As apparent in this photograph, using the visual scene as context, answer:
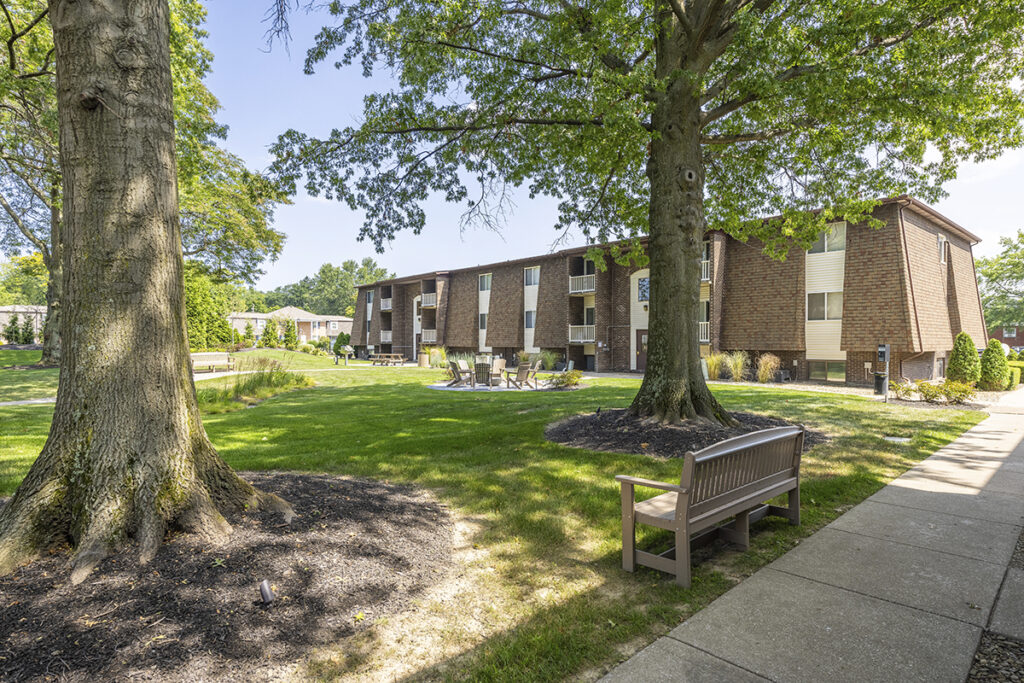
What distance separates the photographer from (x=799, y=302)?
75.4 feet

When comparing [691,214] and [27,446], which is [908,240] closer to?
[691,214]

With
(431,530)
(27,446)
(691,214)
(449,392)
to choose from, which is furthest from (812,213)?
(27,446)

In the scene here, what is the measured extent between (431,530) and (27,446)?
302 inches

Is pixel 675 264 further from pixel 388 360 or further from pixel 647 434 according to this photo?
pixel 388 360

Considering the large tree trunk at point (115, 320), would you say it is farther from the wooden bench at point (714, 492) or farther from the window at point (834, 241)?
the window at point (834, 241)

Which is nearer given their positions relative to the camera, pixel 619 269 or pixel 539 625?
pixel 539 625

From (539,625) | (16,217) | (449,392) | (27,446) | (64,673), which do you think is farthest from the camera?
(16,217)

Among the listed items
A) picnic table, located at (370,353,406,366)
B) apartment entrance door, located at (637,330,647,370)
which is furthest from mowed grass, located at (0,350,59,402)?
apartment entrance door, located at (637,330,647,370)

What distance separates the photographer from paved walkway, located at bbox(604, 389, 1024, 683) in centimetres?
252

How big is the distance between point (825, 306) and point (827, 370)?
2912 millimetres

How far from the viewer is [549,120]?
31.5 feet

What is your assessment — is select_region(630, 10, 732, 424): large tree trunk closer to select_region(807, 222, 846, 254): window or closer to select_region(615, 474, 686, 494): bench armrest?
select_region(615, 474, 686, 494): bench armrest

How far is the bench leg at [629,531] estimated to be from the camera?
365cm

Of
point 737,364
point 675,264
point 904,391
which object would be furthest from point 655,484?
point 737,364
